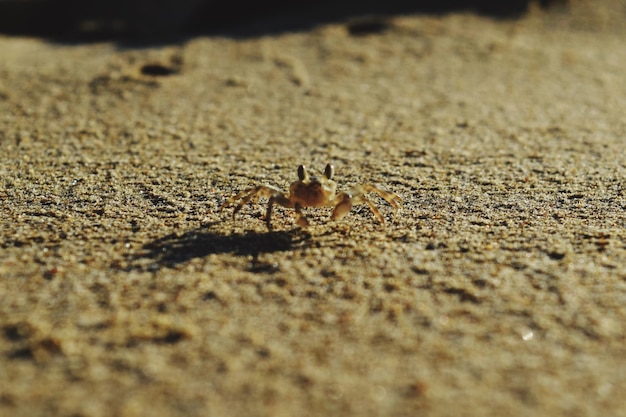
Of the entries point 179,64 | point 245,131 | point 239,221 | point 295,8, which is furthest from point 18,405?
point 295,8

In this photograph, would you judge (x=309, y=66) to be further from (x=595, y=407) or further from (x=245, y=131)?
(x=595, y=407)

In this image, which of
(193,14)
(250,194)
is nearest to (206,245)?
(250,194)

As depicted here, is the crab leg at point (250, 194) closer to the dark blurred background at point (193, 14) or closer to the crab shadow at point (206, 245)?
the crab shadow at point (206, 245)

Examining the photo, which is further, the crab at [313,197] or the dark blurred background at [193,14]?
the dark blurred background at [193,14]

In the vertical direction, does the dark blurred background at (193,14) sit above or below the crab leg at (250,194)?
above

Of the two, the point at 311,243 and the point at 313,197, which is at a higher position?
the point at 313,197

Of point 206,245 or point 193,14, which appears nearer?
point 206,245

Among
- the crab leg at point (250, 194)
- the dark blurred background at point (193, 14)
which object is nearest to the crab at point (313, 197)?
the crab leg at point (250, 194)

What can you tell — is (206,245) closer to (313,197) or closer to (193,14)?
(313,197)
